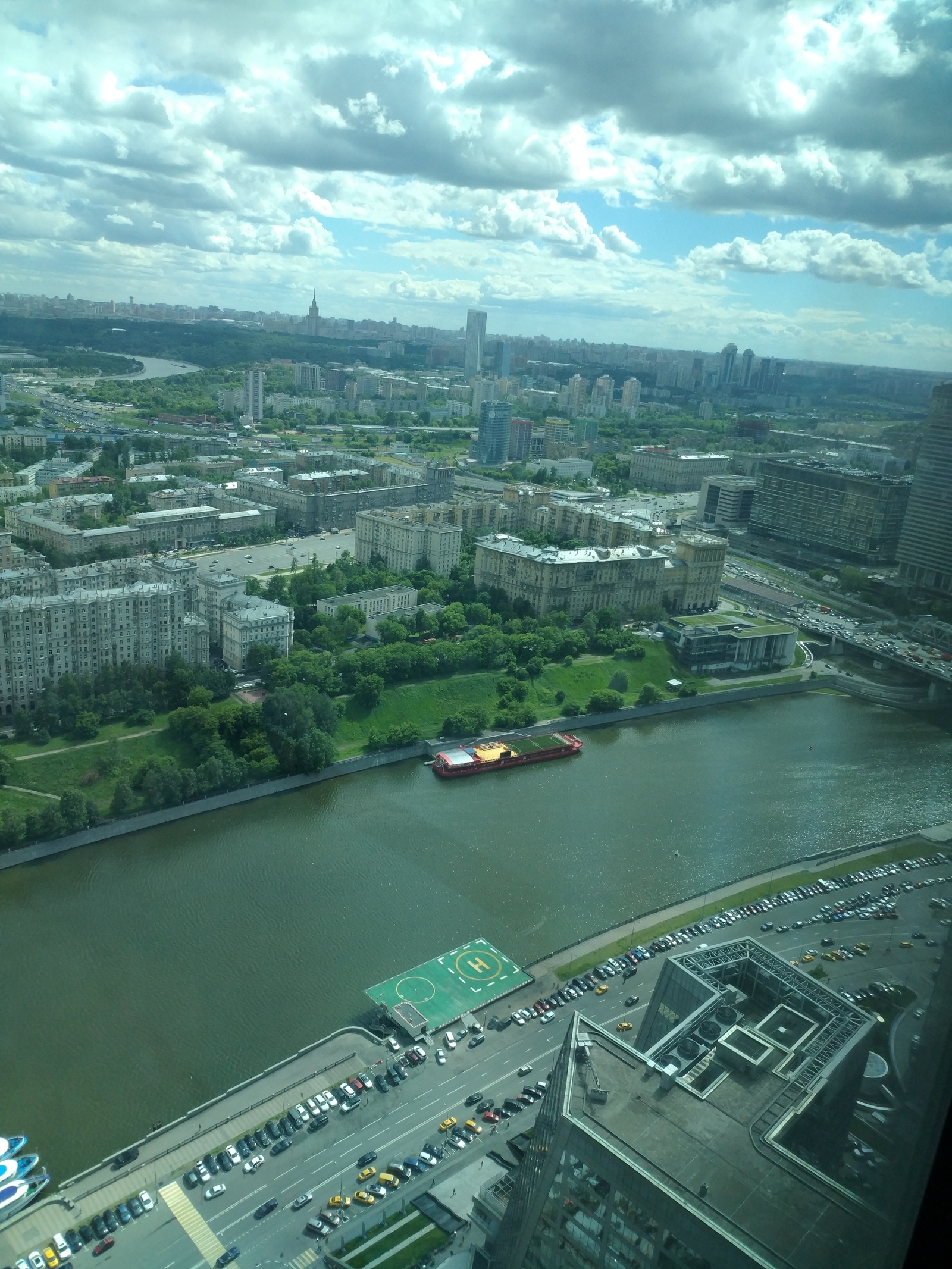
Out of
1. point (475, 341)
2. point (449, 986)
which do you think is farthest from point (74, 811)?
point (475, 341)

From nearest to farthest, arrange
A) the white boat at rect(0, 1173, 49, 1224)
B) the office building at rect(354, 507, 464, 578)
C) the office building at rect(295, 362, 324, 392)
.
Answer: the white boat at rect(0, 1173, 49, 1224)
the office building at rect(354, 507, 464, 578)
the office building at rect(295, 362, 324, 392)

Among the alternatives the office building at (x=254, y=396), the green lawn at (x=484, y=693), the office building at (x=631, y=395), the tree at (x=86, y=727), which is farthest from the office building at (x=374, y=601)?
the office building at (x=631, y=395)

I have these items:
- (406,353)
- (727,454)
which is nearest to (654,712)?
(727,454)

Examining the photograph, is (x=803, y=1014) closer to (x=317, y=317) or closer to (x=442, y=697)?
(x=442, y=697)

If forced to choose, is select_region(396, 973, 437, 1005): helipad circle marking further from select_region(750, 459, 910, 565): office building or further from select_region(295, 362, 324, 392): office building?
select_region(295, 362, 324, 392): office building

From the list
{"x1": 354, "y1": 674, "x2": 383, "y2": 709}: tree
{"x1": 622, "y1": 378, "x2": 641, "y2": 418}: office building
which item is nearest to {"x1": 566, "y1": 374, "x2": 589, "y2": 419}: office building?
{"x1": 622, "y1": 378, "x2": 641, "y2": 418}: office building

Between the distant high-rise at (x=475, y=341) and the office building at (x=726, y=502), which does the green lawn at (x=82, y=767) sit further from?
the distant high-rise at (x=475, y=341)

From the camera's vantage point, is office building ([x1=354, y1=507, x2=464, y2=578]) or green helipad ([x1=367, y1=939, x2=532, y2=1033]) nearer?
green helipad ([x1=367, y1=939, x2=532, y2=1033])
